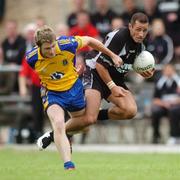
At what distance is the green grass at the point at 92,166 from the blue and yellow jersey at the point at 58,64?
3.70ft

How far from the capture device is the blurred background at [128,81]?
58.5 ft

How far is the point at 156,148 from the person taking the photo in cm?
1664

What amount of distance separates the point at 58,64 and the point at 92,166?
1.64m

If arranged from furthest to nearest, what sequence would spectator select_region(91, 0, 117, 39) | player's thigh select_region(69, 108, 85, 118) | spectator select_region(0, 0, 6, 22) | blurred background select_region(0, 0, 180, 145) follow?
spectator select_region(0, 0, 6, 22), spectator select_region(91, 0, 117, 39), blurred background select_region(0, 0, 180, 145), player's thigh select_region(69, 108, 85, 118)

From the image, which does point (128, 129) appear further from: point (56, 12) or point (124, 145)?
point (56, 12)

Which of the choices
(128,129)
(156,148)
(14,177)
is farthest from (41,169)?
(128,129)

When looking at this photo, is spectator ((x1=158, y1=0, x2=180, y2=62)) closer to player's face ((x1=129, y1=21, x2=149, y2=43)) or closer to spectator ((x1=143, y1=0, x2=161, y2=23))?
spectator ((x1=143, y1=0, x2=161, y2=23))

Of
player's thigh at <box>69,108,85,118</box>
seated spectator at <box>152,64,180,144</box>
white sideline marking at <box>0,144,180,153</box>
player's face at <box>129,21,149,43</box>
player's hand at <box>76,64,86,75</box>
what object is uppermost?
player's face at <box>129,21,149,43</box>

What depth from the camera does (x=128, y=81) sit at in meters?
18.8

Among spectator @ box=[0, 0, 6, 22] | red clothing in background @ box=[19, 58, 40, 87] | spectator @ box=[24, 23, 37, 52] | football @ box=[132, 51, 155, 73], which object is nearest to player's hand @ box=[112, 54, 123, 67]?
football @ box=[132, 51, 155, 73]

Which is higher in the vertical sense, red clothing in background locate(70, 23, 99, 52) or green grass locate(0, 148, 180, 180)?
red clothing in background locate(70, 23, 99, 52)

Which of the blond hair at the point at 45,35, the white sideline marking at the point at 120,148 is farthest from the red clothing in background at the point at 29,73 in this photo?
the blond hair at the point at 45,35

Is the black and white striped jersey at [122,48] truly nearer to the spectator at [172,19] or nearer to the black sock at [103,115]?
the black sock at [103,115]

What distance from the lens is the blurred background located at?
703 inches
